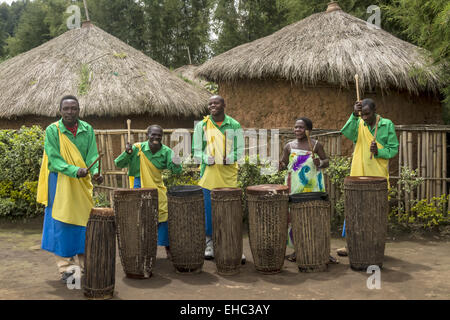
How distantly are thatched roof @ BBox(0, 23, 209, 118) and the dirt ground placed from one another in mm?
6116

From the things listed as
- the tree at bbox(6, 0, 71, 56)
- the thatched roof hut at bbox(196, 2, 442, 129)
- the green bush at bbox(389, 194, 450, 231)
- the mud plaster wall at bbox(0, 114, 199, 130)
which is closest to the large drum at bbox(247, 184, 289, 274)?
the green bush at bbox(389, 194, 450, 231)

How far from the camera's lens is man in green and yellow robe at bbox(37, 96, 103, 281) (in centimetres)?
433

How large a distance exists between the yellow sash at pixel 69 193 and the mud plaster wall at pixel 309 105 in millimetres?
5097

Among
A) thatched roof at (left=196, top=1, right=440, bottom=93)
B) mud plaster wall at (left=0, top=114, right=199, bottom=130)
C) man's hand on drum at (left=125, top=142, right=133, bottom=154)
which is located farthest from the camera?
mud plaster wall at (left=0, top=114, right=199, bottom=130)

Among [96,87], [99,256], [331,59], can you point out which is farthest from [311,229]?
[96,87]

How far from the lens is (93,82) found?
37.6 feet

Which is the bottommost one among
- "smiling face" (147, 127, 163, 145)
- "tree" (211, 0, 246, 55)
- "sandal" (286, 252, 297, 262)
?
"sandal" (286, 252, 297, 262)

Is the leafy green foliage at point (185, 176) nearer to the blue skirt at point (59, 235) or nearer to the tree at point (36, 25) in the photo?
the blue skirt at point (59, 235)

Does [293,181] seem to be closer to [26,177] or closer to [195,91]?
[26,177]

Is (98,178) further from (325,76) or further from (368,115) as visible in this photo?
(325,76)

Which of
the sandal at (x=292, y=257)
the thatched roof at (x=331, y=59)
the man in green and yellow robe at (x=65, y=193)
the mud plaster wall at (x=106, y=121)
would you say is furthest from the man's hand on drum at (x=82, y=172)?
the mud plaster wall at (x=106, y=121)

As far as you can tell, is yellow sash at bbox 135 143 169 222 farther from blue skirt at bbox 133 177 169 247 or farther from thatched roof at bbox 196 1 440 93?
thatched roof at bbox 196 1 440 93

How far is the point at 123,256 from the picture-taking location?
4.54m

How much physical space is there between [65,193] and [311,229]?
7.68 feet
